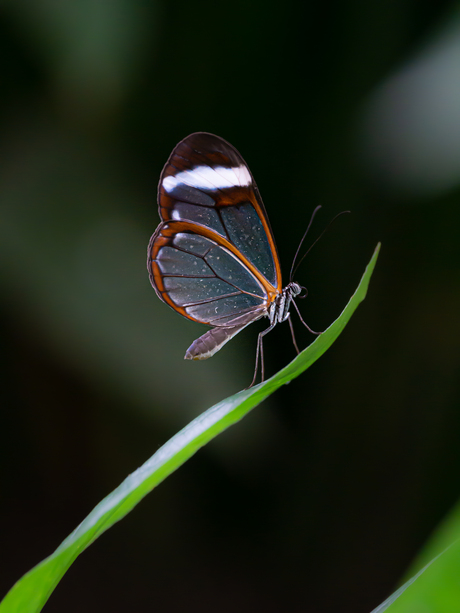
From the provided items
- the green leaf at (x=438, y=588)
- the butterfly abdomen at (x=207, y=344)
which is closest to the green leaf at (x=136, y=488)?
the green leaf at (x=438, y=588)

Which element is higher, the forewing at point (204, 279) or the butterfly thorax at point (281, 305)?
the forewing at point (204, 279)

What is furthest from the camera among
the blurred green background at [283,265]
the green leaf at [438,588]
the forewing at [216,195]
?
the blurred green background at [283,265]

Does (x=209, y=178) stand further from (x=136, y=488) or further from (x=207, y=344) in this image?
(x=136, y=488)

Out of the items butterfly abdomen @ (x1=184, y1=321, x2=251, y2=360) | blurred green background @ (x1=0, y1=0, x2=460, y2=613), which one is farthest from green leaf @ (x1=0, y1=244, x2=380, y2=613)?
blurred green background @ (x1=0, y1=0, x2=460, y2=613)

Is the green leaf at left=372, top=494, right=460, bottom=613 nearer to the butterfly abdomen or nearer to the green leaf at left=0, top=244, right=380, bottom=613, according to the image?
the green leaf at left=0, top=244, right=380, bottom=613

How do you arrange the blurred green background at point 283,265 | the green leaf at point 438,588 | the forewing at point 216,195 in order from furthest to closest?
the blurred green background at point 283,265, the forewing at point 216,195, the green leaf at point 438,588

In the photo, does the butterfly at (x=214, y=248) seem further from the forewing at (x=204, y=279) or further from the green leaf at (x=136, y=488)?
the green leaf at (x=136, y=488)

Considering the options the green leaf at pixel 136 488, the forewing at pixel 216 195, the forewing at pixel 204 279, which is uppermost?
the forewing at pixel 216 195

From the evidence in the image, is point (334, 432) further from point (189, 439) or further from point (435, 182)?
point (189, 439)
